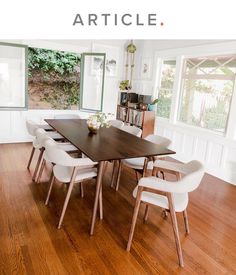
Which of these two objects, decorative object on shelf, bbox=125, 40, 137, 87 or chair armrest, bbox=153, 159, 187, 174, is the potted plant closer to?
decorative object on shelf, bbox=125, 40, 137, 87

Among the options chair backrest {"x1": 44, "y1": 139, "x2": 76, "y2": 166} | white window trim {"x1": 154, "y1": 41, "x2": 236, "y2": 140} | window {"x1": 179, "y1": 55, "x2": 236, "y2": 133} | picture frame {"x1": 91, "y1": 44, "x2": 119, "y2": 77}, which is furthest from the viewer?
picture frame {"x1": 91, "y1": 44, "x2": 119, "y2": 77}

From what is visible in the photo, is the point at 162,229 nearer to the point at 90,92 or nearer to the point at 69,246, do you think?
the point at 69,246

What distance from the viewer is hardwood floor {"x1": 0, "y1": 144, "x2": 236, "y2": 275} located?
186 cm

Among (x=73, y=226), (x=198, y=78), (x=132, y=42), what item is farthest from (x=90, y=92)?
(x=73, y=226)

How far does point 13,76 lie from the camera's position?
4.91m

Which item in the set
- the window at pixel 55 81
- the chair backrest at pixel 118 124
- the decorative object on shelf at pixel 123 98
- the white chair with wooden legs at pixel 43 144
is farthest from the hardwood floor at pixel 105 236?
the window at pixel 55 81

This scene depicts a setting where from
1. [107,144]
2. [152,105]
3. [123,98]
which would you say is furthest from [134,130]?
[123,98]

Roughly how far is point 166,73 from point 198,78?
0.88 metres

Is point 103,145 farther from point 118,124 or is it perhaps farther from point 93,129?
point 118,124

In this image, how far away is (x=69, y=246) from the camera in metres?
2.03

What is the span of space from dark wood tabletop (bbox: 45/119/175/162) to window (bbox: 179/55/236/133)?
181 centimetres

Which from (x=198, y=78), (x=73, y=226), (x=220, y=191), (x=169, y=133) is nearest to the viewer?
(x=73, y=226)
